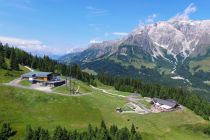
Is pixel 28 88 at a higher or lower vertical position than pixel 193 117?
higher

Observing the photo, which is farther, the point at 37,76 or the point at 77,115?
the point at 37,76

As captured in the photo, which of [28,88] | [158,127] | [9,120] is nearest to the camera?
[9,120]

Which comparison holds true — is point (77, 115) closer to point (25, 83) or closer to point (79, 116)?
point (79, 116)

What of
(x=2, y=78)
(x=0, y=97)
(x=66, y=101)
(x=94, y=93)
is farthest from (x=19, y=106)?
(x=94, y=93)

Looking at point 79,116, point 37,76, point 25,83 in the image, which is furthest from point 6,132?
point 37,76

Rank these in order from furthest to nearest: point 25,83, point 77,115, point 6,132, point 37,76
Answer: point 37,76 → point 25,83 → point 77,115 → point 6,132

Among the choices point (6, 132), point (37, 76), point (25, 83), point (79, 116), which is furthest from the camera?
point (37, 76)

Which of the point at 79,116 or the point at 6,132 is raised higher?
the point at 79,116

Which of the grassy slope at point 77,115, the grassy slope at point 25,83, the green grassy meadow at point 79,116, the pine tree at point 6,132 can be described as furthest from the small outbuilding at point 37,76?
the pine tree at point 6,132

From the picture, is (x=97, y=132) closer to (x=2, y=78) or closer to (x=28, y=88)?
(x=28, y=88)
